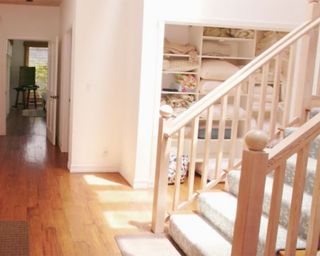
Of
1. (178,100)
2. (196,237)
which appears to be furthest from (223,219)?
(178,100)

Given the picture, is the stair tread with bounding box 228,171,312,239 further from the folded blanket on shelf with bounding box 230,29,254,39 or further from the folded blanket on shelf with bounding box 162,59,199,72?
the folded blanket on shelf with bounding box 230,29,254,39

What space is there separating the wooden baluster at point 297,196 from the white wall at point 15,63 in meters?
12.0

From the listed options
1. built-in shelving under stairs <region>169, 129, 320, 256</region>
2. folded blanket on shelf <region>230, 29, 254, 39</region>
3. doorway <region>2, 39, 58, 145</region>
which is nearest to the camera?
built-in shelving under stairs <region>169, 129, 320, 256</region>

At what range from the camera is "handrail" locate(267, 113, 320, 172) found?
71.8 inches

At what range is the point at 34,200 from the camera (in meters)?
4.16

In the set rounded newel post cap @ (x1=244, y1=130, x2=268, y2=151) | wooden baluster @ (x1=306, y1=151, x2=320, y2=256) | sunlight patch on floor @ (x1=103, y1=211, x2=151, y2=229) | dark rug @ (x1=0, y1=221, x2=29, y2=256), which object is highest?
rounded newel post cap @ (x1=244, y1=130, x2=268, y2=151)

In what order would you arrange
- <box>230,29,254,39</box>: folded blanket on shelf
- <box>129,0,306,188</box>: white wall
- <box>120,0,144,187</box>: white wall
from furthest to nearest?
<box>230,29,254,39</box>: folded blanket on shelf < <box>120,0,144,187</box>: white wall < <box>129,0,306,188</box>: white wall

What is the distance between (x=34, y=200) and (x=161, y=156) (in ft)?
5.23

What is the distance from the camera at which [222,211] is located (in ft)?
9.70

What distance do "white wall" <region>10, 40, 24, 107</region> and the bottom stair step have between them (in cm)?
1073

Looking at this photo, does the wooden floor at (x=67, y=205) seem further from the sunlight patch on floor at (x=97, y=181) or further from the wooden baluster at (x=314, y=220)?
the wooden baluster at (x=314, y=220)

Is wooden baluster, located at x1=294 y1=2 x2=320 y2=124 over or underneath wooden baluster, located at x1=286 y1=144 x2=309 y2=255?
over

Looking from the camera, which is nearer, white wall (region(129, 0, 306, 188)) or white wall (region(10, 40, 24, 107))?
white wall (region(129, 0, 306, 188))

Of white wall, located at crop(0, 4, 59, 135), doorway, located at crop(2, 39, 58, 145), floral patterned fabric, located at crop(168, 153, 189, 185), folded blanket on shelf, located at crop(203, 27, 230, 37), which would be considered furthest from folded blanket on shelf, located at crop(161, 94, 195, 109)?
doorway, located at crop(2, 39, 58, 145)
